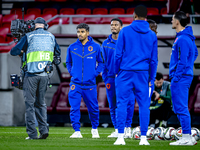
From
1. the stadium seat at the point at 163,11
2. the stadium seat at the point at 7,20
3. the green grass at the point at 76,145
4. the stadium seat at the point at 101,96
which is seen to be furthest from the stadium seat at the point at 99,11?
the green grass at the point at 76,145

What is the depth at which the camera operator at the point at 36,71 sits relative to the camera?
6.29 meters

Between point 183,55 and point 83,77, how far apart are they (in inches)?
87.5

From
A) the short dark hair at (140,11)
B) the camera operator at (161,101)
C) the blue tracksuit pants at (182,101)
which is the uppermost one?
the short dark hair at (140,11)

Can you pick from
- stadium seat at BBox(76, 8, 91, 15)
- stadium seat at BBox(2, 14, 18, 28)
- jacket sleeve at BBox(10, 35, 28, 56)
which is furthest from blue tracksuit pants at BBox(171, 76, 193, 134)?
stadium seat at BBox(76, 8, 91, 15)

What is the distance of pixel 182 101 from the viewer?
549 centimetres

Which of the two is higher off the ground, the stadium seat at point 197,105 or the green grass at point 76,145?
the green grass at point 76,145

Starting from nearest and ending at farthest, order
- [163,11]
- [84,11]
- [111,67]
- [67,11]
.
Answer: [111,67], [163,11], [84,11], [67,11]

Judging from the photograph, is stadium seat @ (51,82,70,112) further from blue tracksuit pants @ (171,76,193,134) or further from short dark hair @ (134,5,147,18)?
short dark hair @ (134,5,147,18)

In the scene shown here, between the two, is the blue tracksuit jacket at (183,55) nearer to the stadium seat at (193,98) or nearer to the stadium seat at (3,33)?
the stadium seat at (193,98)

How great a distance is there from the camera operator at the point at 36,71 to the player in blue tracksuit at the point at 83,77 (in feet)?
2.42

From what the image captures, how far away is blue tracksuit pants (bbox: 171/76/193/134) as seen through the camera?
546 cm

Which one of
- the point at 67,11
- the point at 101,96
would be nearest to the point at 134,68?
the point at 101,96

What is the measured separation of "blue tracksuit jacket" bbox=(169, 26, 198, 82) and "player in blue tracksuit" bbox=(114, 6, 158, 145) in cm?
42

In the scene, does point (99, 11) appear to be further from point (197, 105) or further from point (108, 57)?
point (108, 57)
